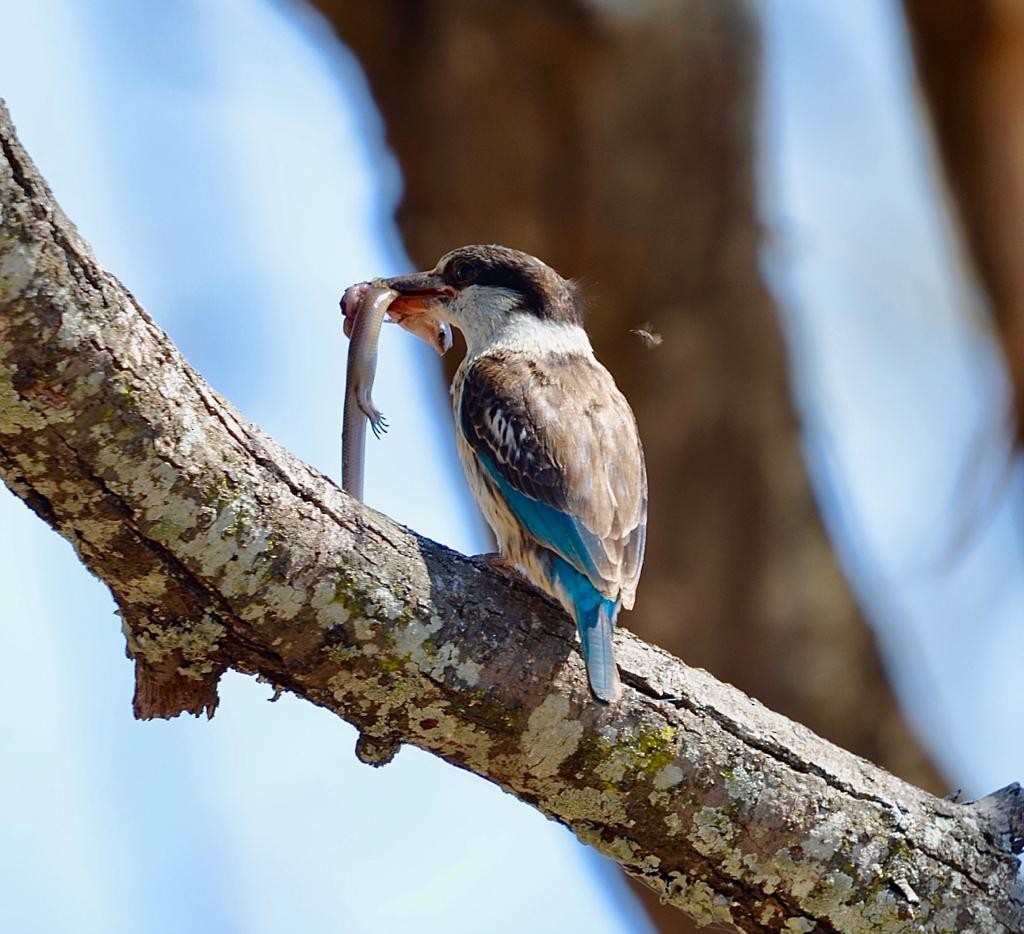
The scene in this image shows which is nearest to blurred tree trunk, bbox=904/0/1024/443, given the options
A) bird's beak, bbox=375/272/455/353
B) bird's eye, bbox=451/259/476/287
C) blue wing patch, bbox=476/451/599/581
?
bird's eye, bbox=451/259/476/287

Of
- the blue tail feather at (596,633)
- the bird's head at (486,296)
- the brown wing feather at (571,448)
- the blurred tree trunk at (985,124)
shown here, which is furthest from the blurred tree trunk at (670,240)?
the blue tail feather at (596,633)

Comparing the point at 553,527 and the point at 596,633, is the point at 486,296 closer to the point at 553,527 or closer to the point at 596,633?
the point at 553,527

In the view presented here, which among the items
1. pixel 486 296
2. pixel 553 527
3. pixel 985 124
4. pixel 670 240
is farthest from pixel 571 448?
pixel 985 124

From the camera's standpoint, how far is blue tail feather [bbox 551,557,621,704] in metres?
2.87

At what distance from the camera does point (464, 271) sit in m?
4.52

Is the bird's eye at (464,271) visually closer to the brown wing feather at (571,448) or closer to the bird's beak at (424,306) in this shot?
the bird's beak at (424,306)

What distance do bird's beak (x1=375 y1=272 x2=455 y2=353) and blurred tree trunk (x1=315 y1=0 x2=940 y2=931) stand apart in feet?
1.87

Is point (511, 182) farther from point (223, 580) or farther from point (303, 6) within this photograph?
point (223, 580)

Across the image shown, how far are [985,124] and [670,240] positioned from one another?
1095 mm

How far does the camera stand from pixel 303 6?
510 centimetres

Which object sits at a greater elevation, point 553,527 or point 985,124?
point 985,124

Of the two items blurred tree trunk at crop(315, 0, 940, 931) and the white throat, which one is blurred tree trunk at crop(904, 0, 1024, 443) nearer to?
blurred tree trunk at crop(315, 0, 940, 931)

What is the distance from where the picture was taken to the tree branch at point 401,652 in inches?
92.7

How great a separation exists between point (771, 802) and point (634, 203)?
2.69m
